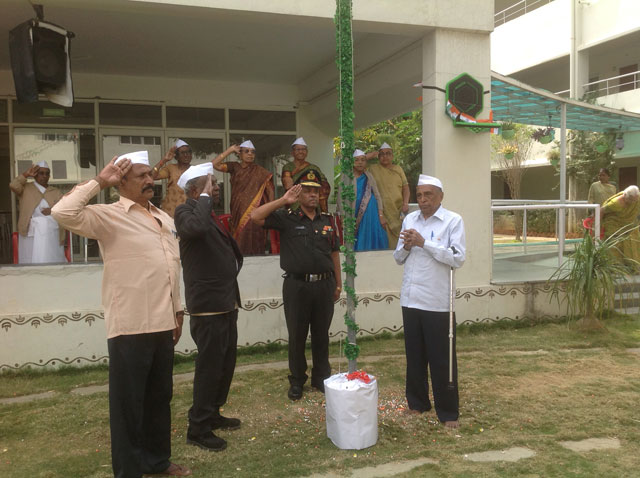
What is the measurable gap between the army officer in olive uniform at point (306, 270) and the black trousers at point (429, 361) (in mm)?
753

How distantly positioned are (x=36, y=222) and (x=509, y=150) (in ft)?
60.3

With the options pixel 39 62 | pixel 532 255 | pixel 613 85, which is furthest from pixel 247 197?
pixel 613 85

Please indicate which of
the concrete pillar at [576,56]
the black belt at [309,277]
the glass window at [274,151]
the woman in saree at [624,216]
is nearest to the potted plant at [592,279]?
the woman in saree at [624,216]

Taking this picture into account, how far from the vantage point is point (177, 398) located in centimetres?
452

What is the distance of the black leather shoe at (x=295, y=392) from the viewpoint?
4.43 metres

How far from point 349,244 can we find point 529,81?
831 inches

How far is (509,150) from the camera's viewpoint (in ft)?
69.5

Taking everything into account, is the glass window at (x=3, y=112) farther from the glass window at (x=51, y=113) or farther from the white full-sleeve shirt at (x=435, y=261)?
the white full-sleeve shirt at (x=435, y=261)

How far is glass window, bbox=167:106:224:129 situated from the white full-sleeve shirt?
21.1 ft

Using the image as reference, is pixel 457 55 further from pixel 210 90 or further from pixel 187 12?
pixel 210 90

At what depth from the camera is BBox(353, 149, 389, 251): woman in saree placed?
22.4 ft

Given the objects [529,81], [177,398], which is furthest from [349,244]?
[529,81]

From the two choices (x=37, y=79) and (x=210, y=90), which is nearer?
(x=37, y=79)

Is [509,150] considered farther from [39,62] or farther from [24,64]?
[24,64]
